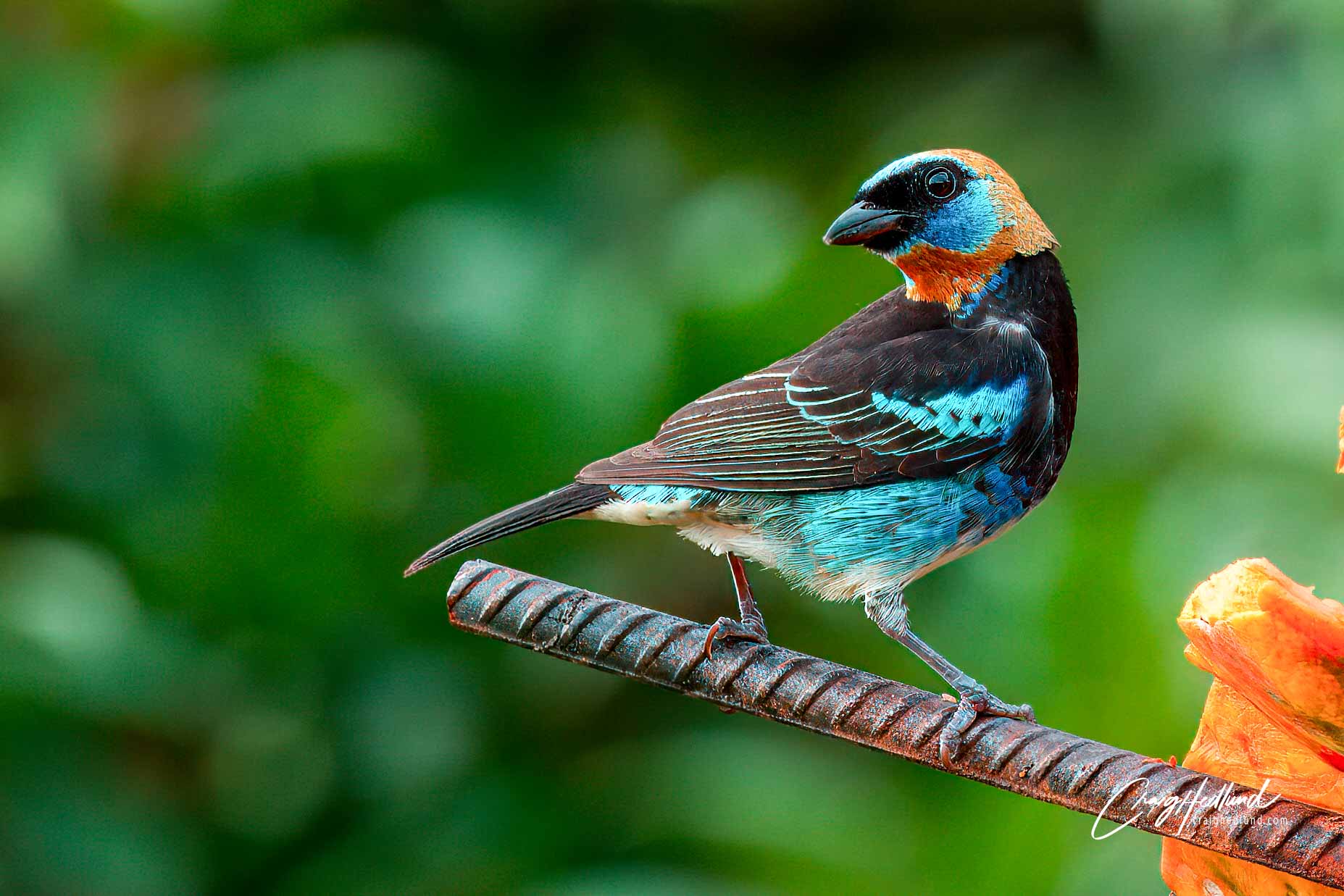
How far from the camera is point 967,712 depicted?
1120 mm

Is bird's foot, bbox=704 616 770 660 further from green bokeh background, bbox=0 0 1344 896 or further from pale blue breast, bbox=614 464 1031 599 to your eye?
green bokeh background, bbox=0 0 1344 896

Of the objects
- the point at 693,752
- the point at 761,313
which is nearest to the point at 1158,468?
the point at 761,313

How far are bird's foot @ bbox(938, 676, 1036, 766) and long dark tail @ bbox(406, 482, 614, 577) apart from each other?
0.41 m

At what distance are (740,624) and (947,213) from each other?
1.51 ft

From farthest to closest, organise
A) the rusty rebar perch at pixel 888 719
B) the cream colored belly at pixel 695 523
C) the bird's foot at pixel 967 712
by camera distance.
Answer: the cream colored belly at pixel 695 523 → the bird's foot at pixel 967 712 → the rusty rebar perch at pixel 888 719

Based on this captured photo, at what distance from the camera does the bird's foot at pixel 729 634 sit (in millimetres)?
1202

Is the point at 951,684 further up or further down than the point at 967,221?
further down

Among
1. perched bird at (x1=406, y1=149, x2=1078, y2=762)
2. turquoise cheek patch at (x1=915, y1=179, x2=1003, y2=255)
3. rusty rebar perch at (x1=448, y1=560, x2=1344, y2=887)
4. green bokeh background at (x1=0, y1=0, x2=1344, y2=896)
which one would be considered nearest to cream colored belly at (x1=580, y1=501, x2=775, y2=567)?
perched bird at (x1=406, y1=149, x2=1078, y2=762)

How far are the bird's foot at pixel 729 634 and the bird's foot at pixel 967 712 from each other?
188 millimetres

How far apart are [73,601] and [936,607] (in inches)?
57.1

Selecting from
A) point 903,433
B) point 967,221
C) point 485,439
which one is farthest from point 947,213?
point 485,439

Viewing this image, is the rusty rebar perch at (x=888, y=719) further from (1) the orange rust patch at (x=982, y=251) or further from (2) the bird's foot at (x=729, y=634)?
(1) the orange rust patch at (x=982, y=251)

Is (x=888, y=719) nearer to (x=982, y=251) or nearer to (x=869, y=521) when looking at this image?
(x=869, y=521)

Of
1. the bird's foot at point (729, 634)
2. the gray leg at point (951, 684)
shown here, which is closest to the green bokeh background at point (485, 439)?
the gray leg at point (951, 684)
